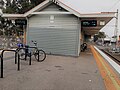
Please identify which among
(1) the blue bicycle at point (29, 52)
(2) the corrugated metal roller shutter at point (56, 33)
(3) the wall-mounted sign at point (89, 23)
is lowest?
(1) the blue bicycle at point (29, 52)

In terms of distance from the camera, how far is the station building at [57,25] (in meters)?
13.6

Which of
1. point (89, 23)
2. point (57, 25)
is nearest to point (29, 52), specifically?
point (57, 25)

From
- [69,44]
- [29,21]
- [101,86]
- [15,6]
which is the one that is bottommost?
[101,86]

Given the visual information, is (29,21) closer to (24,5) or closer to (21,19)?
(21,19)

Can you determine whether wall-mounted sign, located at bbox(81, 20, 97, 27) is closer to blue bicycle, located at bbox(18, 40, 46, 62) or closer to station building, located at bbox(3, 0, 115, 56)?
station building, located at bbox(3, 0, 115, 56)

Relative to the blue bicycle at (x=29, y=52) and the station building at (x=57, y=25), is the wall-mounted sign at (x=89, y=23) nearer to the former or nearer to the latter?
the station building at (x=57, y=25)

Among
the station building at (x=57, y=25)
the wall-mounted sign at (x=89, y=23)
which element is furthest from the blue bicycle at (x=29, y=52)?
the wall-mounted sign at (x=89, y=23)

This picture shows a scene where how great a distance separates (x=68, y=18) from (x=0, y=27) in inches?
770

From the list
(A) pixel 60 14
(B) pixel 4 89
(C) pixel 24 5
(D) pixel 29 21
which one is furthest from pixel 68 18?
(C) pixel 24 5

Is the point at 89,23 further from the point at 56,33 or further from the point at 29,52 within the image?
the point at 29,52

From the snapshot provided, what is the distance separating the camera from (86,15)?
43.5 ft

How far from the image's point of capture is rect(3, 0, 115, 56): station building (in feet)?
44.5

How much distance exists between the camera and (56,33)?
14.1m

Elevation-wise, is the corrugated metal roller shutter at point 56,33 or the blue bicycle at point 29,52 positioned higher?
the corrugated metal roller shutter at point 56,33
